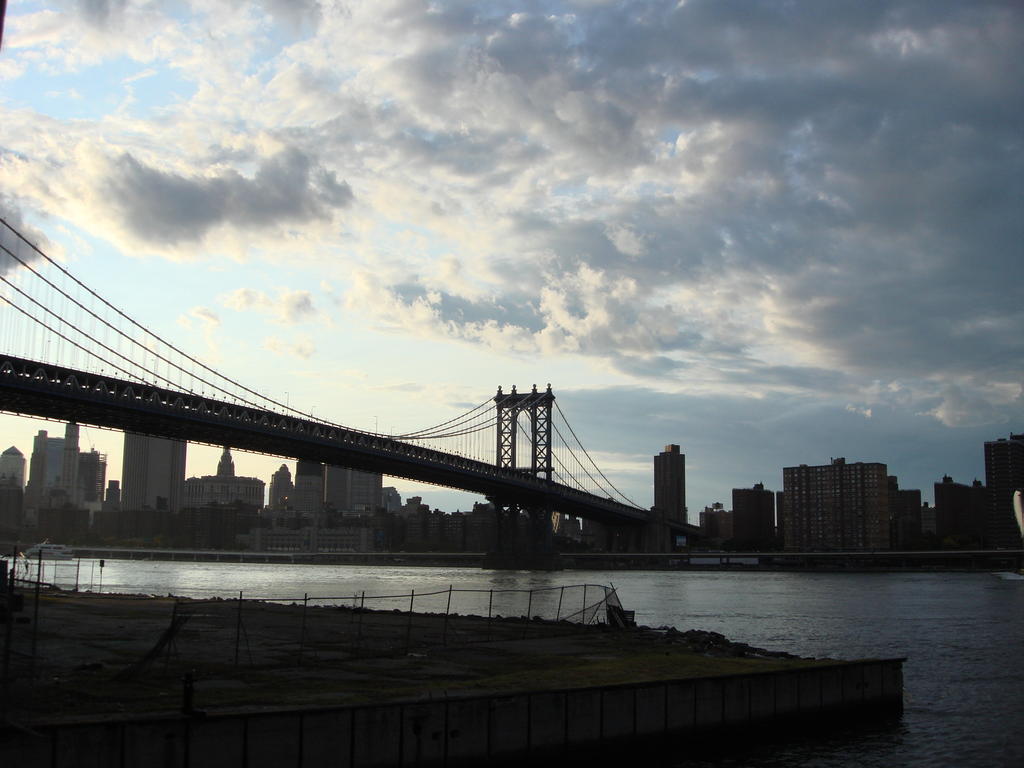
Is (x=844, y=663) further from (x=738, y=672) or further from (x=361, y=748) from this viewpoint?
(x=361, y=748)

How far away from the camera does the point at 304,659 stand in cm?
2286

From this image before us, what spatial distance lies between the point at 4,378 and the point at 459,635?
1669 inches

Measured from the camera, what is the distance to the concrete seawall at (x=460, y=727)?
1312 cm

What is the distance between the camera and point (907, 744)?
69.3ft

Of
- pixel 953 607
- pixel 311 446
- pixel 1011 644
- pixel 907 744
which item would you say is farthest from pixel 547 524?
pixel 907 744

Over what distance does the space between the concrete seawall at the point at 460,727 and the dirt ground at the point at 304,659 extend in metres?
0.75

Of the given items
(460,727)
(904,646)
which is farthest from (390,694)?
(904,646)

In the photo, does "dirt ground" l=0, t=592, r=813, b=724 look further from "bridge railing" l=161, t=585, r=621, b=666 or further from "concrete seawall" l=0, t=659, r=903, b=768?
"concrete seawall" l=0, t=659, r=903, b=768

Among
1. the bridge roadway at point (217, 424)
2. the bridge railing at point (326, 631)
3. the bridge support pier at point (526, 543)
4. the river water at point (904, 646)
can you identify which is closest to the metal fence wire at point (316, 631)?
the bridge railing at point (326, 631)

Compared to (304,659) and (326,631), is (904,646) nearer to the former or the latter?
(326,631)

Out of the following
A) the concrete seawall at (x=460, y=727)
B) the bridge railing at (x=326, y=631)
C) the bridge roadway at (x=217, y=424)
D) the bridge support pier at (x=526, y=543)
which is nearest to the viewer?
the concrete seawall at (x=460, y=727)

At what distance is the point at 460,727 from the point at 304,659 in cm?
788

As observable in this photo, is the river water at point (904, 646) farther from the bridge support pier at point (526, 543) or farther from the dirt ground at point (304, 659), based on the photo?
the bridge support pier at point (526, 543)

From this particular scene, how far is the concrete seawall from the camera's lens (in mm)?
13117
